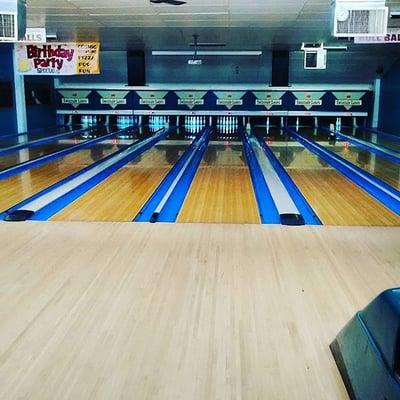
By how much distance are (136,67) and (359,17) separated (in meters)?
7.81

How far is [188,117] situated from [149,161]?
22.6 ft

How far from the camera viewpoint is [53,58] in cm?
810

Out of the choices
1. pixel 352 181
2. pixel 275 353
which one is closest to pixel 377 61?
pixel 352 181

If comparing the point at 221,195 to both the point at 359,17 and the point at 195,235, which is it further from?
the point at 359,17

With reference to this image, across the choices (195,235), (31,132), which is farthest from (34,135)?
(195,235)

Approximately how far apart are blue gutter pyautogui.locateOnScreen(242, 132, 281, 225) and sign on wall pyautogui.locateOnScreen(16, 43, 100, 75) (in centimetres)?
344

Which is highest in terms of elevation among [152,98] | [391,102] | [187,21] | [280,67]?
[187,21]

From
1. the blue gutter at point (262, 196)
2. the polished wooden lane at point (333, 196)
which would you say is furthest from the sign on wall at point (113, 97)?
the polished wooden lane at point (333, 196)

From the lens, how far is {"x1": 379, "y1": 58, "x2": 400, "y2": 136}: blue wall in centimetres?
1183

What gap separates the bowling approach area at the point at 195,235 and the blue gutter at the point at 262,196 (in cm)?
3

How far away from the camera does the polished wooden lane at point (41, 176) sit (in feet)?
15.8

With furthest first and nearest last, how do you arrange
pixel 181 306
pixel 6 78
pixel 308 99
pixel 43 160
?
pixel 308 99 → pixel 6 78 → pixel 43 160 → pixel 181 306

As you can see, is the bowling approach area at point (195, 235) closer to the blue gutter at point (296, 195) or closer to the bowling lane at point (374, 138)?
the blue gutter at point (296, 195)

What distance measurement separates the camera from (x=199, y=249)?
321cm
